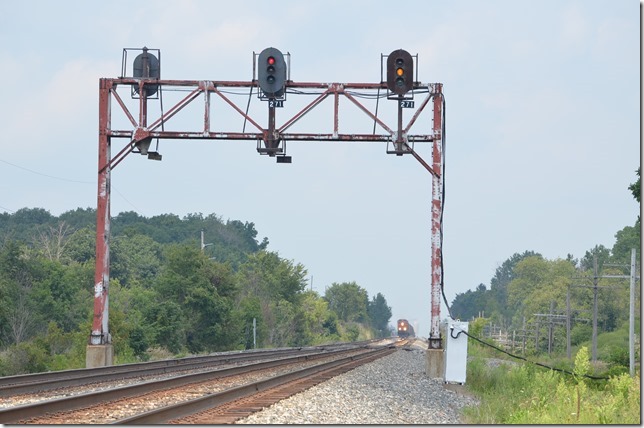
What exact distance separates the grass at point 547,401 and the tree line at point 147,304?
14441 millimetres

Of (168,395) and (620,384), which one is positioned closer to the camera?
(168,395)

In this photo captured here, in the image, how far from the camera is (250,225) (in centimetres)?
18538

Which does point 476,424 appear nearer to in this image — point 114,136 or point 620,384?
point 620,384

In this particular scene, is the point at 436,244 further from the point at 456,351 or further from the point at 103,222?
the point at 103,222

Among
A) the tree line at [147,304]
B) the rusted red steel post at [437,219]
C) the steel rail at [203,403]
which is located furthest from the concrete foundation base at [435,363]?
the tree line at [147,304]

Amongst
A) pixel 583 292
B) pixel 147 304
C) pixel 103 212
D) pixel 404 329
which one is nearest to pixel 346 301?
pixel 404 329

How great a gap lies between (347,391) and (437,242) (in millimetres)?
9093

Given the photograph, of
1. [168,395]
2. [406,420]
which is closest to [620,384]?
[406,420]

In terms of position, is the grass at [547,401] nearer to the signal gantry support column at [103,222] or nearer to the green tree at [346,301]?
the signal gantry support column at [103,222]

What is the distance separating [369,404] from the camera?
16891 millimetres

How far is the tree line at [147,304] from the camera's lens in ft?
142

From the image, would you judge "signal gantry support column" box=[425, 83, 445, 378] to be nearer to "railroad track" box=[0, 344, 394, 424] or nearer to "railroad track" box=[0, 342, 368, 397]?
"railroad track" box=[0, 344, 394, 424]

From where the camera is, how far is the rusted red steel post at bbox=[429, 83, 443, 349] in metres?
27.1

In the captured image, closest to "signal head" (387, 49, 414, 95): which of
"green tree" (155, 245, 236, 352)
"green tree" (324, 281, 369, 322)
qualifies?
"green tree" (155, 245, 236, 352)
